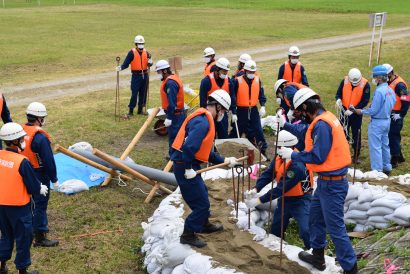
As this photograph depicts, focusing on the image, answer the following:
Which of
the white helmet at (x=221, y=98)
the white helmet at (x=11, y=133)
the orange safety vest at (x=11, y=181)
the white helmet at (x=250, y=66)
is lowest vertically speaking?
the orange safety vest at (x=11, y=181)

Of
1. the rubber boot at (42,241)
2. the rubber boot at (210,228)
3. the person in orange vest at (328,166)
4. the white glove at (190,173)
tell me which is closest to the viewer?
the person in orange vest at (328,166)

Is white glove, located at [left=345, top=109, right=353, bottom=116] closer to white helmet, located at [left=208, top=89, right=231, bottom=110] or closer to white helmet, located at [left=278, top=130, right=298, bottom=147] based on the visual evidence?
→ white helmet, located at [left=278, top=130, right=298, bottom=147]

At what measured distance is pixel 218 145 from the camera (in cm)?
1055

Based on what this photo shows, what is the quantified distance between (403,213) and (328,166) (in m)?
2.14

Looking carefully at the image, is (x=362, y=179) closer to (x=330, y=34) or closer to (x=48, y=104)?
(x=48, y=104)

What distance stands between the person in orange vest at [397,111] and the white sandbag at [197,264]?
19.2 ft

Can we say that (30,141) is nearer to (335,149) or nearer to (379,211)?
(335,149)

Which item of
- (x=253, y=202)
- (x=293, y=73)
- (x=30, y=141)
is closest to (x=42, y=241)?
(x=30, y=141)

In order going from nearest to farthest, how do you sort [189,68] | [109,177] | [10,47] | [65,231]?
[65,231] < [109,177] < [189,68] < [10,47]

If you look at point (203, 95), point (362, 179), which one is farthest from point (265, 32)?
point (362, 179)

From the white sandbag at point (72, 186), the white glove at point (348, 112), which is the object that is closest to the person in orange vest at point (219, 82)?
the white glove at point (348, 112)

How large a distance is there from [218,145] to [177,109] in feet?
3.70

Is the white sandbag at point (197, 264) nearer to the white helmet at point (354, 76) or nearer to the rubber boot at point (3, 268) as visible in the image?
the rubber boot at point (3, 268)

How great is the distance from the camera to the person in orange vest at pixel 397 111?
10641mm
